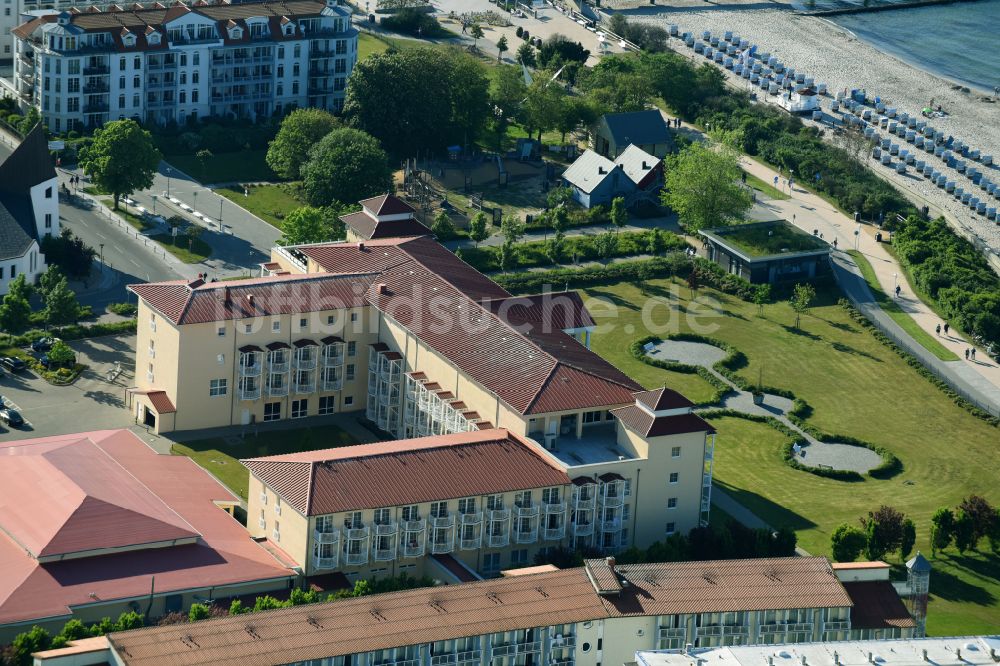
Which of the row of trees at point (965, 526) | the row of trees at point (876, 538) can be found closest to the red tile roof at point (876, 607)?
the row of trees at point (876, 538)

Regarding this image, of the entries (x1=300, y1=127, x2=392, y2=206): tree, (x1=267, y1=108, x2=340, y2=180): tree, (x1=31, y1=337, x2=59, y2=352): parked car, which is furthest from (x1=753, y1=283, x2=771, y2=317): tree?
(x1=31, y1=337, x2=59, y2=352): parked car

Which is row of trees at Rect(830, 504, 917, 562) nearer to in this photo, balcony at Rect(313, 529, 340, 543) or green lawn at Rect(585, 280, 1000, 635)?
green lawn at Rect(585, 280, 1000, 635)

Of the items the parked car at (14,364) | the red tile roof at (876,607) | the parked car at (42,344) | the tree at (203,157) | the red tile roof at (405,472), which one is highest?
the red tile roof at (405,472)

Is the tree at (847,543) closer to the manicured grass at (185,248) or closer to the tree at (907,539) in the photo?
the tree at (907,539)

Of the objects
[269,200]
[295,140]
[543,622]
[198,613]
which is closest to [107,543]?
[198,613]

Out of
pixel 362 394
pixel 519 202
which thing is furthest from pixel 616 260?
pixel 362 394

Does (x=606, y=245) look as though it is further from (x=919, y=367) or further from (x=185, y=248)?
(x=185, y=248)

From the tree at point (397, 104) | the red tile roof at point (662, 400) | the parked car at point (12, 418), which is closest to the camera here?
the red tile roof at point (662, 400)
